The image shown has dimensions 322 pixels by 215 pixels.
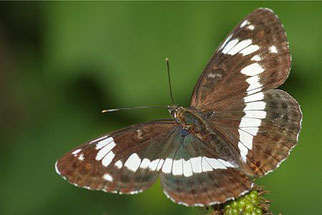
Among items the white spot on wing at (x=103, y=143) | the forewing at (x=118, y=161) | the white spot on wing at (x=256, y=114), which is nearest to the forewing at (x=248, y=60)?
the white spot on wing at (x=256, y=114)

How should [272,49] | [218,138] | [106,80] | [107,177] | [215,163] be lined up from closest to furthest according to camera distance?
1. [107,177]
2. [215,163]
3. [218,138]
4. [272,49]
5. [106,80]

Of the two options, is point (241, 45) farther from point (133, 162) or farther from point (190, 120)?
point (133, 162)

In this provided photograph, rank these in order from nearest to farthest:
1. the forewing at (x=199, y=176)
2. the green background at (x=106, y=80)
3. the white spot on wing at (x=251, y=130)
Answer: the forewing at (x=199, y=176), the white spot on wing at (x=251, y=130), the green background at (x=106, y=80)

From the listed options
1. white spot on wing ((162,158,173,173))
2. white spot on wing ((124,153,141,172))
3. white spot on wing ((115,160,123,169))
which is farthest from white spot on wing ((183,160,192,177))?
white spot on wing ((115,160,123,169))

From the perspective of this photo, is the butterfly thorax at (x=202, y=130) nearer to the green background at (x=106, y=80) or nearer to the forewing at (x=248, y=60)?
the forewing at (x=248, y=60)

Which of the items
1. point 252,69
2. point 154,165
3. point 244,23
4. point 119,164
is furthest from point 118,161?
point 244,23

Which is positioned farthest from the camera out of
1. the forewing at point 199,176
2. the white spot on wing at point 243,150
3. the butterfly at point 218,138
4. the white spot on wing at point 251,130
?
the white spot on wing at point 251,130

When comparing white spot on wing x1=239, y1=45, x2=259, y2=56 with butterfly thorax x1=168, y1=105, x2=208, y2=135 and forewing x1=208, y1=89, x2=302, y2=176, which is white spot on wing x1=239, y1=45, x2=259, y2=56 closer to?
forewing x1=208, y1=89, x2=302, y2=176
